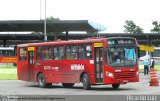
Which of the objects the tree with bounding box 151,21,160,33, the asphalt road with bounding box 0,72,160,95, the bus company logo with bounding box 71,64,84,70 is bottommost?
the asphalt road with bounding box 0,72,160,95

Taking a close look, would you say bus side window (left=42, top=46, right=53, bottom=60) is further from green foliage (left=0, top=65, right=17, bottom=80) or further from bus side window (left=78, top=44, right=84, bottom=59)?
green foliage (left=0, top=65, right=17, bottom=80)

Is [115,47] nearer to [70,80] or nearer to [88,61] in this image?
[88,61]

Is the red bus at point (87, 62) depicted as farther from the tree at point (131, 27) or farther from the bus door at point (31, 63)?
the tree at point (131, 27)

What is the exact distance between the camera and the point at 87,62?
26438 millimetres

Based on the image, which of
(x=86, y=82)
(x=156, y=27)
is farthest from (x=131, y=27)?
(x=86, y=82)

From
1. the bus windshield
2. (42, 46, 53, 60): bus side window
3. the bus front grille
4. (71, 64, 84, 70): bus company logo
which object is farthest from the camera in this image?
(42, 46, 53, 60): bus side window

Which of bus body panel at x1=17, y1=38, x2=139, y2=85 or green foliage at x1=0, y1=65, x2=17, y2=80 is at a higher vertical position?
bus body panel at x1=17, y1=38, x2=139, y2=85

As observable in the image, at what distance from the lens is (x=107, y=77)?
2525cm

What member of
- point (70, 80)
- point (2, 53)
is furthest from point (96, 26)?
point (70, 80)

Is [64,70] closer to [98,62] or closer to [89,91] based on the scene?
[98,62]

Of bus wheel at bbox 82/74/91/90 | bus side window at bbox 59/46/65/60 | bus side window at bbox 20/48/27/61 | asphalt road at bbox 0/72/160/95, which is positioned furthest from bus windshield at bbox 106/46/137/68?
bus side window at bbox 20/48/27/61

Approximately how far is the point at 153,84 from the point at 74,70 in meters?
4.40

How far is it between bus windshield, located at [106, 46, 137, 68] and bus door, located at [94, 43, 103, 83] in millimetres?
521

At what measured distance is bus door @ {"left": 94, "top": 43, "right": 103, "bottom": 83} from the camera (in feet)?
84.5
